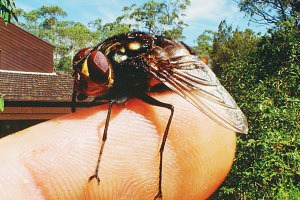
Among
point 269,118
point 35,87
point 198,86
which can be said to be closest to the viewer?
point 198,86

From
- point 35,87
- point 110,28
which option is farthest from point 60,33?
point 35,87

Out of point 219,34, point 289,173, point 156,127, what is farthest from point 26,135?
point 219,34

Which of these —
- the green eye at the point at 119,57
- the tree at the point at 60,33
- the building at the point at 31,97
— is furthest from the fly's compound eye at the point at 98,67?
the tree at the point at 60,33

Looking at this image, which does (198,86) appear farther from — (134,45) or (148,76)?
(134,45)

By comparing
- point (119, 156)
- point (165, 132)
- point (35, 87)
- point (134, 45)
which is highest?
point (134, 45)

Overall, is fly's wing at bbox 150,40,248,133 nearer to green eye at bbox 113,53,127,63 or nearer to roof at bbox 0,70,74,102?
green eye at bbox 113,53,127,63

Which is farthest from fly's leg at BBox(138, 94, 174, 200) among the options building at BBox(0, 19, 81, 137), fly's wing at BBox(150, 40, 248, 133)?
building at BBox(0, 19, 81, 137)

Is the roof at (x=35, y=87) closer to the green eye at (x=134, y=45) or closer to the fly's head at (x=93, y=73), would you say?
the green eye at (x=134, y=45)
